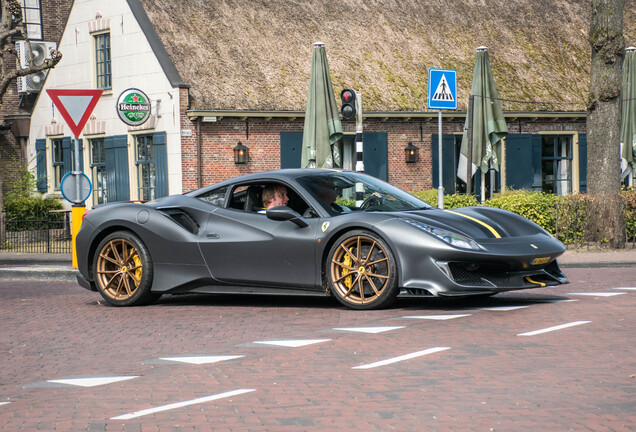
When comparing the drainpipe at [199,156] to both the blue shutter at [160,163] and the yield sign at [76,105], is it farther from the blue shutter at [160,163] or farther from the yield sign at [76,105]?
the yield sign at [76,105]

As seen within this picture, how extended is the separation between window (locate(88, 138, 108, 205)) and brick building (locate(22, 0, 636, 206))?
5cm

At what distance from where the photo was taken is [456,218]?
376 inches

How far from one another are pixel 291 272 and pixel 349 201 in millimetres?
960

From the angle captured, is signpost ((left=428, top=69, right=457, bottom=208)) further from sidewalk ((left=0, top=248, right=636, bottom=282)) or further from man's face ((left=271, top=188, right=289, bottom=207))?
man's face ((left=271, top=188, right=289, bottom=207))

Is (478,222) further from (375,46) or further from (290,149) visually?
(375,46)

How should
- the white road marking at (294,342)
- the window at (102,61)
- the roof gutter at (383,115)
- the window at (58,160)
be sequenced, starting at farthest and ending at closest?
the window at (58,160)
the window at (102,61)
the roof gutter at (383,115)
the white road marking at (294,342)

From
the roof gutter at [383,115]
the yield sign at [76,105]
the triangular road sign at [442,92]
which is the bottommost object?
the yield sign at [76,105]

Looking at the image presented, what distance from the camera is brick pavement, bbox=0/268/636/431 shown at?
207 inches

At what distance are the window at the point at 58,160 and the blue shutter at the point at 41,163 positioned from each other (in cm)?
34

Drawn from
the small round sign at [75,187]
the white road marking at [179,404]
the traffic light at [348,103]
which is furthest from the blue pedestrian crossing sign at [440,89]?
the white road marking at [179,404]

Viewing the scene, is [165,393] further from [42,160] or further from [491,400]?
[42,160]

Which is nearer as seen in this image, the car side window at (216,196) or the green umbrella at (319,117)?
the car side window at (216,196)

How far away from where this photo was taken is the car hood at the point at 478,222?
9.27m

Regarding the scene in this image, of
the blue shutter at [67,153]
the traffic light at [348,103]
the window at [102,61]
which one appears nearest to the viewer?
the traffic light at [348,103]
